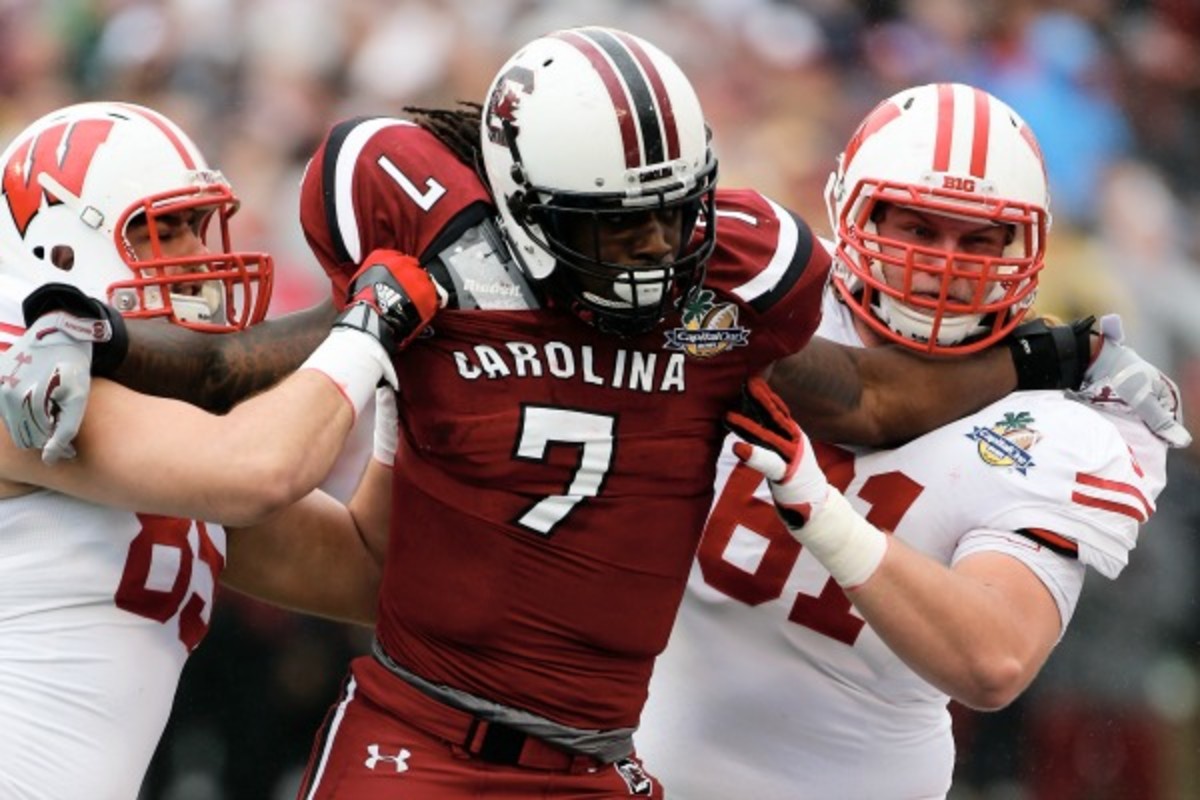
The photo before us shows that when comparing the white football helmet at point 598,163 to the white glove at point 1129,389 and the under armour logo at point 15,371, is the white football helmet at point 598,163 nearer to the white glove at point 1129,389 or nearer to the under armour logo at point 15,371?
the under armour logo at point 15,371

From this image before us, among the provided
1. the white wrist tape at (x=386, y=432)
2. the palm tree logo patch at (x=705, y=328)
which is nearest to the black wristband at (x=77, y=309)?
the white wrist tape at (x=386, y=432)

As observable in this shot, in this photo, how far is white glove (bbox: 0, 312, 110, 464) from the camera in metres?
2.31

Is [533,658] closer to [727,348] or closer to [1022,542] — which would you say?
[727,348]

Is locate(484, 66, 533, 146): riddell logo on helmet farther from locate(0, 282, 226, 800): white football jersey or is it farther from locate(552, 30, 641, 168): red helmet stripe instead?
locate(0, 282, 226, 800): white football jersey

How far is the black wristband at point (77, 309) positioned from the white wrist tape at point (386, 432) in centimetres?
47

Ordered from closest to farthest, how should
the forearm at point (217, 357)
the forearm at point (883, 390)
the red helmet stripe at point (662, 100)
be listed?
1. the red helmet stripe at point (662, 100)
2. the forearm at point (217, 357)
3. the forearm at point (883, 390)

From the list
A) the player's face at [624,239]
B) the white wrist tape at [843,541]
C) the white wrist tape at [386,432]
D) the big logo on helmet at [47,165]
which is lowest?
the white wrist tape at [386,432]

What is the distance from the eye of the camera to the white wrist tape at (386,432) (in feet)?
9.30

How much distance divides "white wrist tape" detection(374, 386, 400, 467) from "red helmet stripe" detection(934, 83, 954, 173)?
87cm

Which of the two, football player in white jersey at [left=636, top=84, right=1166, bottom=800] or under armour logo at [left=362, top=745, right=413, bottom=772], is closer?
under armour logo at [left=362, top=745, right=413, bottom=772]

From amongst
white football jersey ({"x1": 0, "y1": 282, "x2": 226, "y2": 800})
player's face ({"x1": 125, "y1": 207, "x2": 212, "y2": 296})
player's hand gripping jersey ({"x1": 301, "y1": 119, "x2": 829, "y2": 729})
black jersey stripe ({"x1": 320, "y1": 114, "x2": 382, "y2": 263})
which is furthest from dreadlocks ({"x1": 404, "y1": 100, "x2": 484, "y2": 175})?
white football jersey ({"x1": 0, "y1": 282, "x2": 226, "y2": 800})

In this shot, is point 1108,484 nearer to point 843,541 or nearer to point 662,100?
point 843,541

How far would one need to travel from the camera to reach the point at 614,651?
8.60 ft

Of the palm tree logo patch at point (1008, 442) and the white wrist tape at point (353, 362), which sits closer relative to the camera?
the white wrist tape at point (353, 362)
